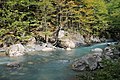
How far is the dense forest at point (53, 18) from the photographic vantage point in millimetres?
29828

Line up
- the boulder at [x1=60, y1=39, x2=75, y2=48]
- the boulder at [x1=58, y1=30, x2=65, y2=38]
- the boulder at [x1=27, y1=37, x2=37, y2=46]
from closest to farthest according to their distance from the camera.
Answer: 1. the boulder at [x1=60, y1=39, x2=75, y2=48]
2. the boulder at [x1=27, y1=37, x2=37, y2=46]
3. the boulder at [x1=58, y1=30, x2=65, y2=38]

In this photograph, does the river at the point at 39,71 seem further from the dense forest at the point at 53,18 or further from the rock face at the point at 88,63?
the dense forest at the point at 53,18

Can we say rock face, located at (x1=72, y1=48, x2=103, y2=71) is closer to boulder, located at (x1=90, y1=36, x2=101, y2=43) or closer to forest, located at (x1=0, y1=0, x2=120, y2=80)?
forest, located at (x1=0, y1=0, x2=120, y2=80)

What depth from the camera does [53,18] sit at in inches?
1371

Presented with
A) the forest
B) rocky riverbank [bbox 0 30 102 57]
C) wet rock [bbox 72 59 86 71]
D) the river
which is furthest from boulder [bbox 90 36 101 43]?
wet rock [bbox 72 59 86 71]

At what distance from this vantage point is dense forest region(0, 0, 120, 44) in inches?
A: 1174

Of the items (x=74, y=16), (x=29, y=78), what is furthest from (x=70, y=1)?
(x=29, y=78)

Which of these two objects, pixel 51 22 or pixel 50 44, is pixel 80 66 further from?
pixel 51 22

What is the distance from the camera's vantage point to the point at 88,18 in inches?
1446

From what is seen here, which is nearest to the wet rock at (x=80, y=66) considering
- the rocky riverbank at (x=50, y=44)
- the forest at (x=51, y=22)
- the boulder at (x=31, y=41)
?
the forest at (x=51, y=22)

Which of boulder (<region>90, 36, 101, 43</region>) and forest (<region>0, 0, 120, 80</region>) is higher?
forest (<region>0, 0, 120, 80</region>)

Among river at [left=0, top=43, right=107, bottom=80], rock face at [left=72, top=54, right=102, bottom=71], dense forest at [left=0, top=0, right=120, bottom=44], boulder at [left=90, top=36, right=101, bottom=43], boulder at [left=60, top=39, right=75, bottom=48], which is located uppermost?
dense forest at [left=0, top=0, right=120, bottom=44]

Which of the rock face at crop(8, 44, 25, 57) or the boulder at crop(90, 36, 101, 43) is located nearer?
the rock face at crop(8, 44, 25, 57)

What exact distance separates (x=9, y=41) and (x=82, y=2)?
13.9 meters
